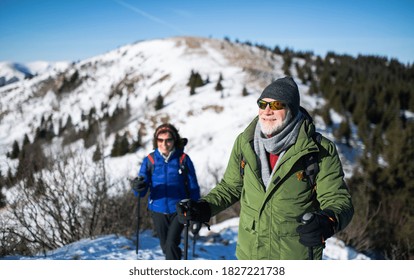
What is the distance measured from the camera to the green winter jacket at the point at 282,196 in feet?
5.49


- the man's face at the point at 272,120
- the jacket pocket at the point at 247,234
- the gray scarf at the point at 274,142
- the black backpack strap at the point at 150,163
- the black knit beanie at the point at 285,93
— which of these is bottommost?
the jacket pocket at the point at 247,234

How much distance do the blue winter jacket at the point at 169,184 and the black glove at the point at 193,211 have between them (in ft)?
5.03

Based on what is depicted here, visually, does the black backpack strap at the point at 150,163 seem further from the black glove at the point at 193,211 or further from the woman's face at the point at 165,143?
the black glove at the point at 193,211

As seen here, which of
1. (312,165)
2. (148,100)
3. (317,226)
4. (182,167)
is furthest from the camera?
(148,100)

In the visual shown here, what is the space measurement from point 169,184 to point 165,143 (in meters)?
0.50

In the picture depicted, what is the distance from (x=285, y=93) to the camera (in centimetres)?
177

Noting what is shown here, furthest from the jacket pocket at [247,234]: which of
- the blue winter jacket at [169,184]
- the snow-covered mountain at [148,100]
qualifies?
the snow-covered mountain at [148,100]

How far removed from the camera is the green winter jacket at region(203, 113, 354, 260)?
65.9 inches

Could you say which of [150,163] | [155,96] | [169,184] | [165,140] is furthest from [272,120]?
[155,96]

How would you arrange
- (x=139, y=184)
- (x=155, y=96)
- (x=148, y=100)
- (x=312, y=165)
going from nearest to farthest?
1. (x=312, y=165)
2. (x=139, y=184)
3. (x=155, y=96)
4. (x=148, y=100)

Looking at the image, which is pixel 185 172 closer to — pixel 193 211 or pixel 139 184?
pixel 139 184

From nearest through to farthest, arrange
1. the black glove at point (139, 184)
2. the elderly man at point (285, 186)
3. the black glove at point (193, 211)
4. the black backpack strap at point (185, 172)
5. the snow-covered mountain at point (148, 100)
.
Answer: the elderly man at point (285, 186) → the black glove at point (193, 211) → the black glove at point (139, 184) → the black backpack strap at point (185, 172) → the snow-covered mountain at point (148, 100)

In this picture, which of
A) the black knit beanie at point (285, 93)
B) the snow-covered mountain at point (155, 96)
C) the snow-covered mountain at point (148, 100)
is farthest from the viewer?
the snow-covered mountain at point (155, 96)
